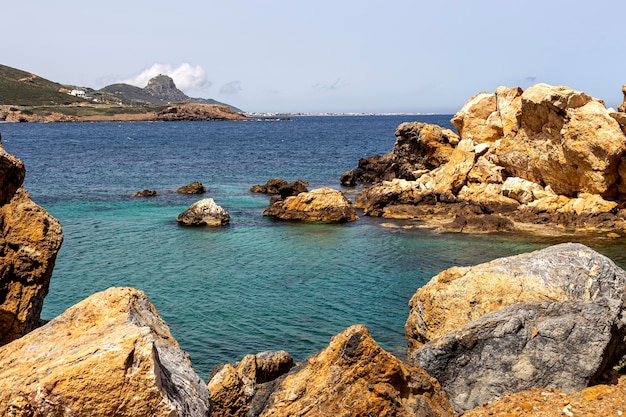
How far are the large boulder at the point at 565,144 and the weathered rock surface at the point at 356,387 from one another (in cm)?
3633

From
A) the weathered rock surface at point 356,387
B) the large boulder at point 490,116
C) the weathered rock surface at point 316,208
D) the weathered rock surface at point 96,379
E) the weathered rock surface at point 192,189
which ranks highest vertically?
the large boulder at point 490,116

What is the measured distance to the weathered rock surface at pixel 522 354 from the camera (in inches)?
536

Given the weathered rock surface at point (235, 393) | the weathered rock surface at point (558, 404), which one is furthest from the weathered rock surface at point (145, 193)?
the weathered rock surface at point (558, 404)

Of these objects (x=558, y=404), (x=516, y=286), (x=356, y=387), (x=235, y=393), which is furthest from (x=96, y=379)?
(x=516, y=286)

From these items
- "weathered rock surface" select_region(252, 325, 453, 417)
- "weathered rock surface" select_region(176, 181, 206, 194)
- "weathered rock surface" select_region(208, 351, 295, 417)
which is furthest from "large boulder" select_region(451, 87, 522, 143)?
"weathered rock surface" select_region(208, 351, 295, 417)

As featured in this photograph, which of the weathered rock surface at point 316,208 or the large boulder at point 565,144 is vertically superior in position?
the large boulder at point 565,144

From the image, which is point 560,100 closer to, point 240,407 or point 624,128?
point 624,128

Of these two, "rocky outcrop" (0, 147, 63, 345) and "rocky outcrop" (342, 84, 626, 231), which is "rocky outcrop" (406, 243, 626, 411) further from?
"rocky outcrop" (342, 84, 626, 231)

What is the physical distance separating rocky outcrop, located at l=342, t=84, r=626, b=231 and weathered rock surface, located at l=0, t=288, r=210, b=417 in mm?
38090

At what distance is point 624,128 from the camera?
4262cm

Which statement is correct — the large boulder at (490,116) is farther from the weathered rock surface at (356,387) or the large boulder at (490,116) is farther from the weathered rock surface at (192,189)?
the weathered rock surface at (356,387)

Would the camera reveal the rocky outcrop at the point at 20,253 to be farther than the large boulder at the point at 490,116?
No

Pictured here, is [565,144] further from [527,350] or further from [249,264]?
[527,350]

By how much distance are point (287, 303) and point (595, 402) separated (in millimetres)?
18290
